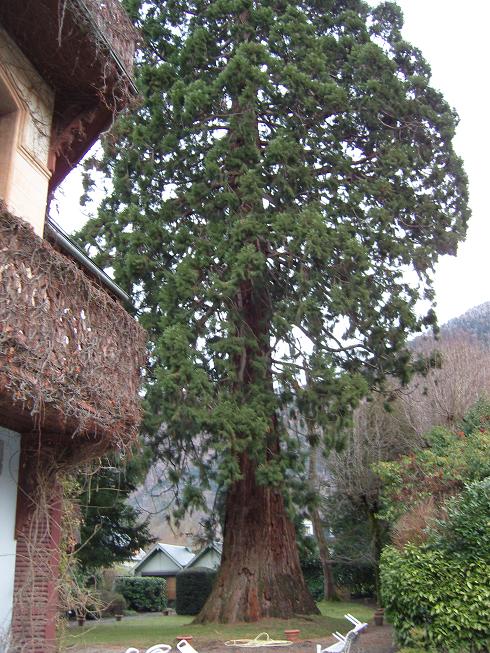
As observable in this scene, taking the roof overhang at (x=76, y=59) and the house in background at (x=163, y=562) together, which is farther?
the house in background at (x=163, y=562)

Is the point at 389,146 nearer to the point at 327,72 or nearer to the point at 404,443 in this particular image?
the point at 327,72

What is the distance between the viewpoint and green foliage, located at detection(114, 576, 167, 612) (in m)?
39.8

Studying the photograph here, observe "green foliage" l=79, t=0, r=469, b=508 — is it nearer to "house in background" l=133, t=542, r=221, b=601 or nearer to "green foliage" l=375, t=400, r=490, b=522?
"green foliage" l=375, t=400, r=490, b=522

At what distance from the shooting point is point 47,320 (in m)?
6.37

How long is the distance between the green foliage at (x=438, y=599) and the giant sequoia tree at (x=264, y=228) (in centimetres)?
→ 470

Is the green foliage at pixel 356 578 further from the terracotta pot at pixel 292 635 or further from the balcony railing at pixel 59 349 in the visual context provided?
the balcony railing at pixel 59 349

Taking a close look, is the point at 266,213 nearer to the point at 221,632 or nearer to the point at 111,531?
the point at 221,632

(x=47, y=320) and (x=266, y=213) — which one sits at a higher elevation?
(x=266, y=213)

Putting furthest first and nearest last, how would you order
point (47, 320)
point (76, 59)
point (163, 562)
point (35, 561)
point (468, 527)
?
point (163, 562) → point (468, 527) → point (76, 59) → point (35, 561) → point (47, 320)

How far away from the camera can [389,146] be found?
64.8 ft

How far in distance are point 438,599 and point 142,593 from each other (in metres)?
32.3

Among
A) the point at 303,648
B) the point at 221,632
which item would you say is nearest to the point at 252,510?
the point at 221,632

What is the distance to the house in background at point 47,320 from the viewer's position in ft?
20.4

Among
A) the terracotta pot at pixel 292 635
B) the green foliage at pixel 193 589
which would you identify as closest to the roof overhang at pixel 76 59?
the terracotta pot at pixel 292 635
